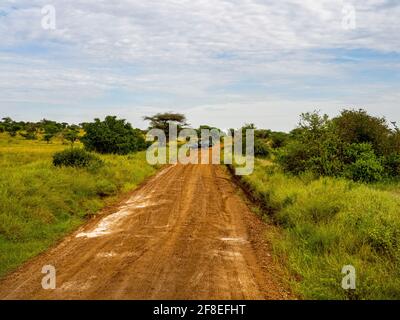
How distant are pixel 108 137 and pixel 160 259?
2494 cm

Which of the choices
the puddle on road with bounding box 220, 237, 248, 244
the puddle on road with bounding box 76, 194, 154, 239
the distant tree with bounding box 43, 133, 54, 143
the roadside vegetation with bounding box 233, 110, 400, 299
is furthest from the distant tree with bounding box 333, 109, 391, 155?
the distant tree with bounding box 43, 133, 54, 143

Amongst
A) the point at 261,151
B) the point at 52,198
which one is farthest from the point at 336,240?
the point at 261,151

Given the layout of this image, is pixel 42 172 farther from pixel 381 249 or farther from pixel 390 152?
pixel 390 152

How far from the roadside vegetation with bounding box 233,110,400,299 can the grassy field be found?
17.9 feet

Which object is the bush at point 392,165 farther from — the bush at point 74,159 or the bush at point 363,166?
the bush at point 74,159

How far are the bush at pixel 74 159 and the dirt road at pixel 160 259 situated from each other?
6.10 meters

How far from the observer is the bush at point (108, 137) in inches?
1275

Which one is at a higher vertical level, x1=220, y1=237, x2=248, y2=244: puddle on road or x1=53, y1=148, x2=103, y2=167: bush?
x1=53, y1=148, x2=103, y2=167: bush

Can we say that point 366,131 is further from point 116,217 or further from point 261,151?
point 261,151

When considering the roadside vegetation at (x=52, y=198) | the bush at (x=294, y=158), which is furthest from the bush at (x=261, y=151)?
the bush at (x=294, y=158)

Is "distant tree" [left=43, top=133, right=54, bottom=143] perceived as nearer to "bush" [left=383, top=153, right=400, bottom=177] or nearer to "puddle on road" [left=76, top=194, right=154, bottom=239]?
"puddle on road" [left=76, top=194, right=154, bottom=239]

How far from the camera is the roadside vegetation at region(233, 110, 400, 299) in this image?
7.45m

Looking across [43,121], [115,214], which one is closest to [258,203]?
[115,214]

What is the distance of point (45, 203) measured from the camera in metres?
13.2
